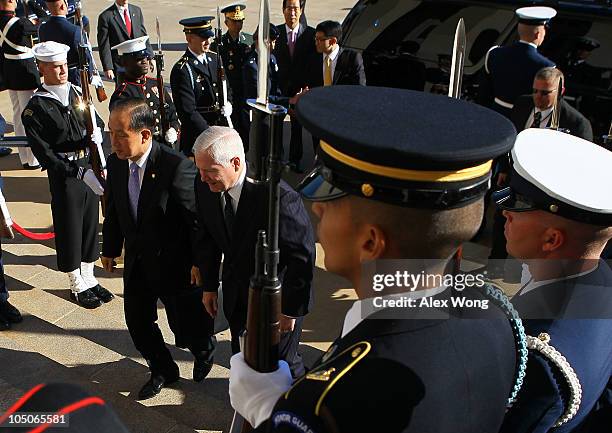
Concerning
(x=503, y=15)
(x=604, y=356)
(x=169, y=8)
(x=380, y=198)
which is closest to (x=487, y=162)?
(x=380, y=198)

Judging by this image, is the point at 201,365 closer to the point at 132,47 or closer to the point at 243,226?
the point at 243,226

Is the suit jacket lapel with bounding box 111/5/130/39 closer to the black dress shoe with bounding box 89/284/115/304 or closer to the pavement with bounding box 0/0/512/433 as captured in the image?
the pavement with bounding box 0/0/512/433

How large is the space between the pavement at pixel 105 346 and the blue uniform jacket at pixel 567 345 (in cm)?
223

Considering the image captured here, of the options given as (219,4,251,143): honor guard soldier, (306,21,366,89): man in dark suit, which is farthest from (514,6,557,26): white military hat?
(219,4,251,143): honor guard soldier

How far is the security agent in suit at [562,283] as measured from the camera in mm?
2043

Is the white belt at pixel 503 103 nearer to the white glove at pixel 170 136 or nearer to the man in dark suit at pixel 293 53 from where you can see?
the man in dark suit at pixel 293 53

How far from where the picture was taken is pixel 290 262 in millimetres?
3502

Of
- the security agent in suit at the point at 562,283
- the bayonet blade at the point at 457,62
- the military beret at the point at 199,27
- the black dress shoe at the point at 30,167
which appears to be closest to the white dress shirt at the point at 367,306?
the security agent in suit at the point at 562,283

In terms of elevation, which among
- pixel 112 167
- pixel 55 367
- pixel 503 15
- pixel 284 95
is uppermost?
pixel 503 15

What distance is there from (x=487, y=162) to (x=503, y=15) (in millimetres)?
5543

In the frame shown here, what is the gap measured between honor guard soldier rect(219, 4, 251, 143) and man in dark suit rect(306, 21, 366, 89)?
3.35ft

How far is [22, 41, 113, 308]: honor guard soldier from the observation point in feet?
16.4

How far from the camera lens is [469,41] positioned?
6.87 metres

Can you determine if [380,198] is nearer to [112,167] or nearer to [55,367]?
[112,167]
